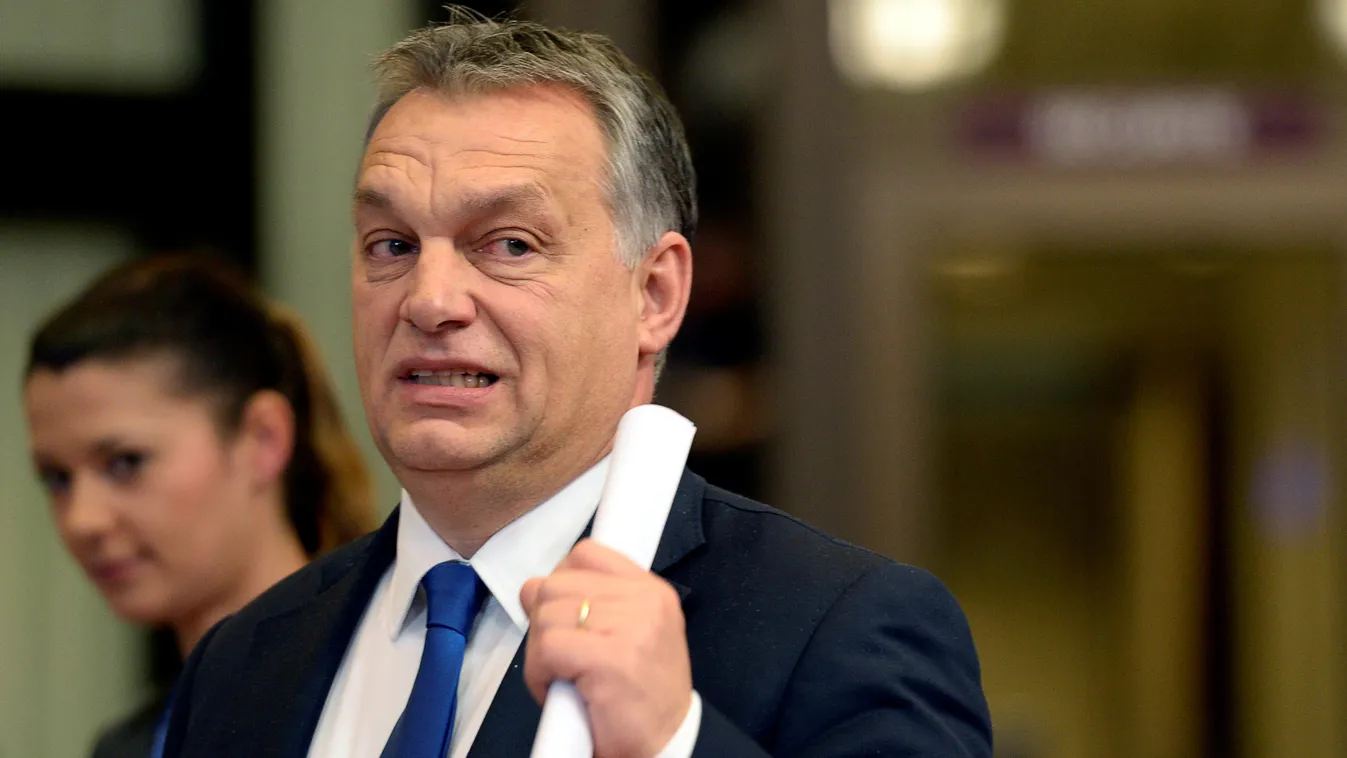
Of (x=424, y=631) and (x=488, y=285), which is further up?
(x=488, y=285)

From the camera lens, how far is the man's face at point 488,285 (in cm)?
169

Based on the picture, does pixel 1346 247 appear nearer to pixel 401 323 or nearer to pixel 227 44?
pixel 227 44

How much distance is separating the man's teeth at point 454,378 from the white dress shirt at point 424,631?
0.15m

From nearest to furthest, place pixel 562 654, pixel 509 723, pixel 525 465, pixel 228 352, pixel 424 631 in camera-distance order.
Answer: pixel 562 654, pixel 509 723, pixel 525 465, pixel 424 631, pixel 228 352

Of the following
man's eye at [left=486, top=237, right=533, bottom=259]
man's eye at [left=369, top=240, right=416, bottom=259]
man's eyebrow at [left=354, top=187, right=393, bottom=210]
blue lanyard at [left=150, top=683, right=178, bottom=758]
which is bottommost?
blue lanyard at [left=150, top=683, right=178, bottom=758]

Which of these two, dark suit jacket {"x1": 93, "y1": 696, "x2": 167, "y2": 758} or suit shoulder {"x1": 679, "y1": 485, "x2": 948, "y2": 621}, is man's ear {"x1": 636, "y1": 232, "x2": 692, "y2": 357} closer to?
suit shoulder {"x1": 679, "y1": 485, "x2": 948, "y2": 621}

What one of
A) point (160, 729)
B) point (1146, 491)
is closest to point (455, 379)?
point (160, 729)

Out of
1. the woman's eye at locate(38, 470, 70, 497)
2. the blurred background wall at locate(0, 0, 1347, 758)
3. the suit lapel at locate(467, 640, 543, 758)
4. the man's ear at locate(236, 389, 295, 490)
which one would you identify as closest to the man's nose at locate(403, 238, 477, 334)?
the suit lapel at locate(467, 640, 543, 758)

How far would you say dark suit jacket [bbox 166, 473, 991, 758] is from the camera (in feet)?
5.03

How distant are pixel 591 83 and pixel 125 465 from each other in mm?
1222

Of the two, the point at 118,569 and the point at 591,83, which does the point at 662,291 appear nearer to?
the point at 591,83

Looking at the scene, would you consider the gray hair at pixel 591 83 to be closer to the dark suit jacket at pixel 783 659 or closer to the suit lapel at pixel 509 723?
the dark suit jacket at pixel 783 659

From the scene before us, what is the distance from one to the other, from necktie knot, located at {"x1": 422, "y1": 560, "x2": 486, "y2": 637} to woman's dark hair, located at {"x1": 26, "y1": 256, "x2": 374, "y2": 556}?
0.98 metres

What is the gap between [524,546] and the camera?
177 cm
